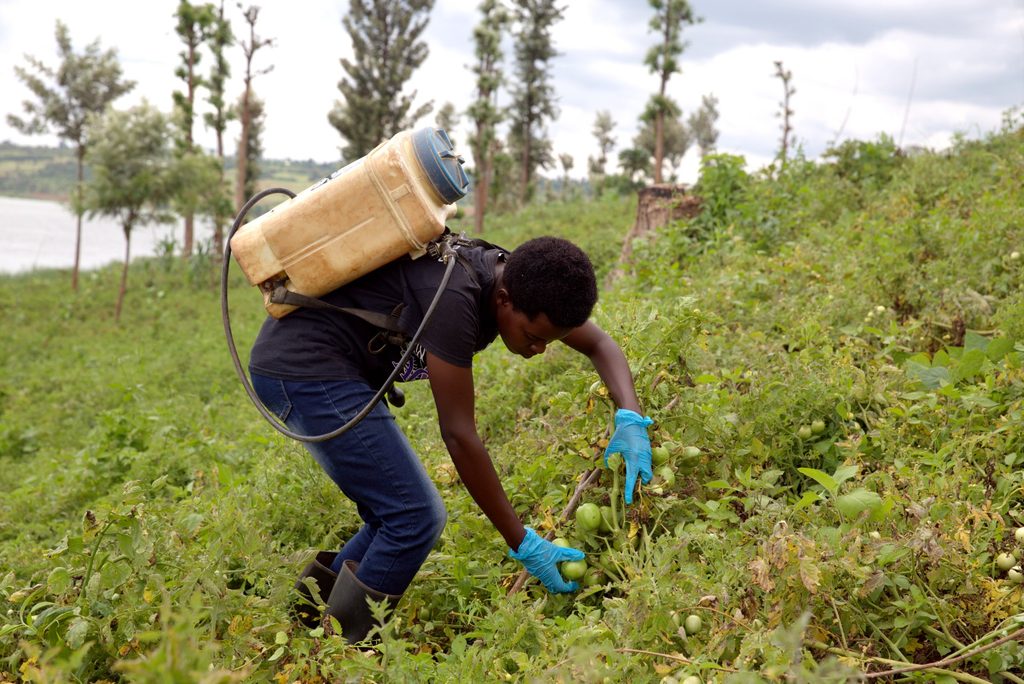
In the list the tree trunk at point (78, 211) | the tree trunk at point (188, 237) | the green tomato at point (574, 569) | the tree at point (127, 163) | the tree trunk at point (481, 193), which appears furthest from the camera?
the tree trunk at point (481, 193)

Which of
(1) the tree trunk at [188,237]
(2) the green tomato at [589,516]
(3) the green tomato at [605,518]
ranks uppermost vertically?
(2) the green tomato at [589,516]

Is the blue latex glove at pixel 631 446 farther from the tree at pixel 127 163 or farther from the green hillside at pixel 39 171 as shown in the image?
the green hillside at pixel 39 171

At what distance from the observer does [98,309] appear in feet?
62.4

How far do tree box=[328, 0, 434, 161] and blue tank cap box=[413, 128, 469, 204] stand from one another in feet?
100

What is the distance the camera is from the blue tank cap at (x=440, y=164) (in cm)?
259

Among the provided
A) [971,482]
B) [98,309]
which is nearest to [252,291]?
[98,309]

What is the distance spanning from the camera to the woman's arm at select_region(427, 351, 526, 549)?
98.3 inches

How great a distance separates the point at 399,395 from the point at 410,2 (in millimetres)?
32868

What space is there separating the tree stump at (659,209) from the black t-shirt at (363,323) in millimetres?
5059

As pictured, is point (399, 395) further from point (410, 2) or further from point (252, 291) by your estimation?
point (410, 2)

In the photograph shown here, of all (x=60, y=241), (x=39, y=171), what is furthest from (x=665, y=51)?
(x=39, y=171)

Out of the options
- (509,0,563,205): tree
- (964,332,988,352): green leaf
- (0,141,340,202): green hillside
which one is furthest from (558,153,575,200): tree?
(0,141,340,202): green hillside

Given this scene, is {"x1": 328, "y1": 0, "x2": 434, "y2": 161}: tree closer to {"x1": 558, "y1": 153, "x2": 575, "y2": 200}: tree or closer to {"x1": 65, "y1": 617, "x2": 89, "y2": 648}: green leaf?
{"x1": 558, "y1": 153, "x2": 575, "y2": 200}: tree

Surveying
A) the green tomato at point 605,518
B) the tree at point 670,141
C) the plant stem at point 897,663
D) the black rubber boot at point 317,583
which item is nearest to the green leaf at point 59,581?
the black rubber boot at point 317,583
